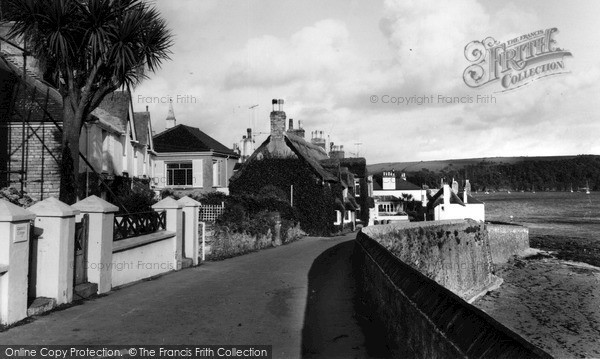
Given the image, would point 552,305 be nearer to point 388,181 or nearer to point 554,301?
point 554,301

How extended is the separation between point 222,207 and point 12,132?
402 inches

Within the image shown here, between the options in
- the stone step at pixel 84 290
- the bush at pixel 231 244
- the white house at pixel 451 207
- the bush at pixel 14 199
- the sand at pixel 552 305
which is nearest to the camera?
the stone step at pixel 84 290

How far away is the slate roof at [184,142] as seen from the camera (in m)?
33.3

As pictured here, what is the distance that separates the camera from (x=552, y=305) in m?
27.3

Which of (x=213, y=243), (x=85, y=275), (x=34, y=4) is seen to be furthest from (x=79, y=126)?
(x=213, y=243)

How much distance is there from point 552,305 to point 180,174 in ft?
79.9

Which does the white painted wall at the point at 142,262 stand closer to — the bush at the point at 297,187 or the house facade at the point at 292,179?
the bush at the point at 297,187

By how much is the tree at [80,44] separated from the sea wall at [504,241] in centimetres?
3831

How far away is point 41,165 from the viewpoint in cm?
1811

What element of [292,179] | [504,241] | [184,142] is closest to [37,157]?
[184,142]

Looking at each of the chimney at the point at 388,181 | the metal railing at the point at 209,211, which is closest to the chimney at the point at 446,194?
the chimney at the point at 388,181

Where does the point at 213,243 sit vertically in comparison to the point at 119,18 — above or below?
below

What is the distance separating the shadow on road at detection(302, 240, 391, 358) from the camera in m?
6.65

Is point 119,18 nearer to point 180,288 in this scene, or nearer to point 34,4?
point 34,4
